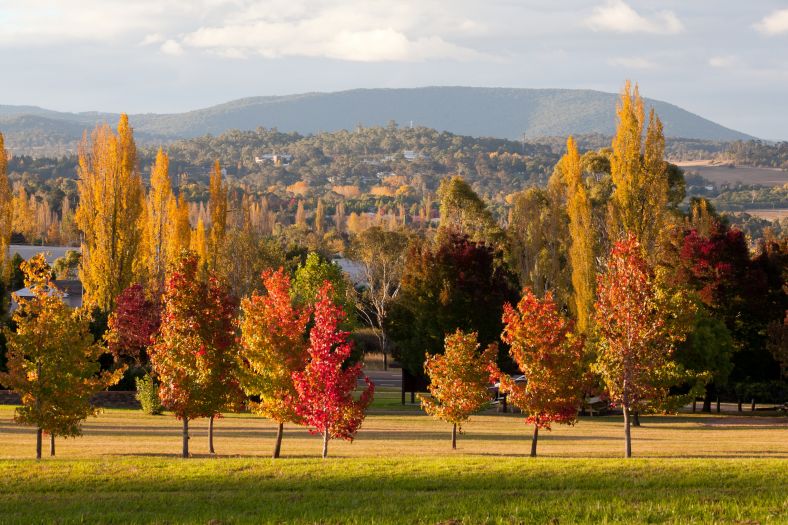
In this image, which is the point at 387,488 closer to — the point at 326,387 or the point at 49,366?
the point at 326,387

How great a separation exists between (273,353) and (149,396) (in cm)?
1862

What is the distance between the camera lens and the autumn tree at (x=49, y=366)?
3391 cm

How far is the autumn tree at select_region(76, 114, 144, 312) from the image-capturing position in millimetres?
66000

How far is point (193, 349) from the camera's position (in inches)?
1405

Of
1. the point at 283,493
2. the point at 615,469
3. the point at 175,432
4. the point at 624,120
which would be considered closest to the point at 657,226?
the point at 624,120

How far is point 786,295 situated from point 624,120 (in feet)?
47.7

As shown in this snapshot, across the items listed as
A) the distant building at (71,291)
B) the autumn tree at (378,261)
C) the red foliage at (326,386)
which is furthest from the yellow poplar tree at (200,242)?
the red foliage at (326,386)

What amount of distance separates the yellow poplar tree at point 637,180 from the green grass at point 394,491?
35.5 m

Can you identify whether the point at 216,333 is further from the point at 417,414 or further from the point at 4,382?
the point at 417,414

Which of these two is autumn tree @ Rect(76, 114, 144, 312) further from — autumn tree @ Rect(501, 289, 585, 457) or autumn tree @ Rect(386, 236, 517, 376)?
autumn tree @ Rect(501, 289, 585, 457)

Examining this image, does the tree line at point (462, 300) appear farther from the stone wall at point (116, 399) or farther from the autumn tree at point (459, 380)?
the stone wall at point (116, 399)

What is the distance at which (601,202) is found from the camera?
78.2 metres

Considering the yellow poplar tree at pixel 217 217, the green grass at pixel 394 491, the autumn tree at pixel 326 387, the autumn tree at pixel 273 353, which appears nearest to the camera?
the green grass at pixel 394 491

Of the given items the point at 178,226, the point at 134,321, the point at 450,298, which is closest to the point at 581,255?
the point at 450,298
